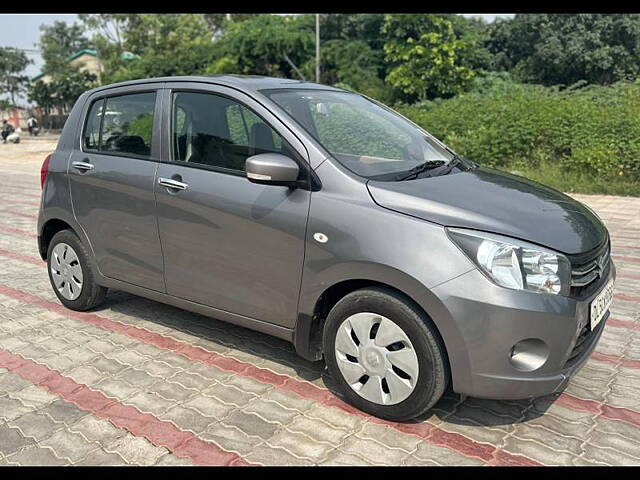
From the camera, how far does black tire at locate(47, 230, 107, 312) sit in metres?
4.45

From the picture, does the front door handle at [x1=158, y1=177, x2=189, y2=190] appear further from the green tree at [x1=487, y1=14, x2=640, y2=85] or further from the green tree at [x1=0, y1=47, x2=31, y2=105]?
the green tree at [x1=0, y1=47, x2=31, y2=105]

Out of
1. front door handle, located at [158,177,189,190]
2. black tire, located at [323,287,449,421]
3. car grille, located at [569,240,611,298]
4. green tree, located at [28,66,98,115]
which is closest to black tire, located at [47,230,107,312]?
front door handle, located at [158,177,189,190]

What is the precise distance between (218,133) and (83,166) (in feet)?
4.32

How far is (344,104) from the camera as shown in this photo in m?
3.89

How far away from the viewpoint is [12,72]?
6206 centimetres

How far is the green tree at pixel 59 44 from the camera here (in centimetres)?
5788

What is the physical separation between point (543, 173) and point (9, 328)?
9.93 metres

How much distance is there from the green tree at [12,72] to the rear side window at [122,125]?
214ft

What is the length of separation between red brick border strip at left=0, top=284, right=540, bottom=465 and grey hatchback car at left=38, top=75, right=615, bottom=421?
107 millimetres

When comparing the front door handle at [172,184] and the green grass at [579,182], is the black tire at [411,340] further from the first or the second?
→ the green grass at [579,182]

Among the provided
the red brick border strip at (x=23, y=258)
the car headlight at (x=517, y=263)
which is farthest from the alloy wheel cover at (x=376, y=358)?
the red brick border strip at (x=23, y=258)

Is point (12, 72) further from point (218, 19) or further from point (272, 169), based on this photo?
point (272, 169)

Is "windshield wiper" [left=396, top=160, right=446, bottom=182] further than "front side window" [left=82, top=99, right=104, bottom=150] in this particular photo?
No
